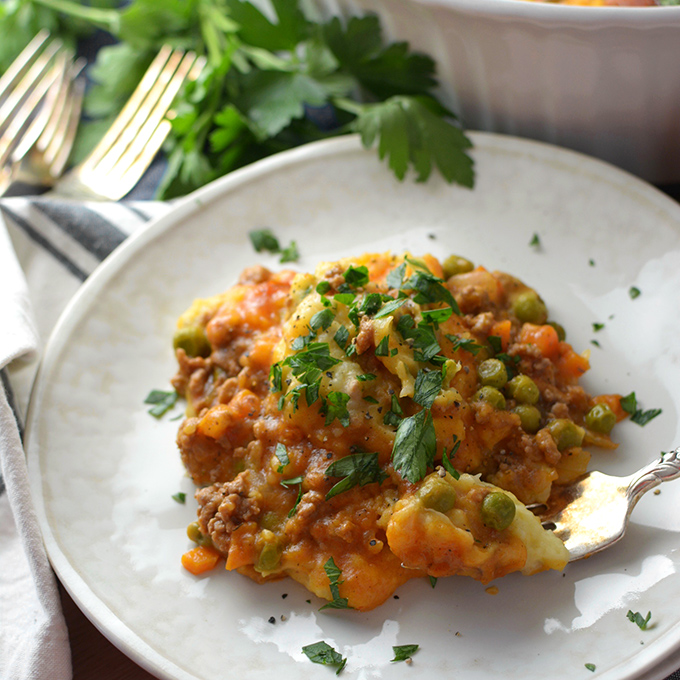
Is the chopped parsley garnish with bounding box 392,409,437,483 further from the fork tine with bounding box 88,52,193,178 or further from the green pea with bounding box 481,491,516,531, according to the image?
the fork tine with bounding box 88,52,193,178

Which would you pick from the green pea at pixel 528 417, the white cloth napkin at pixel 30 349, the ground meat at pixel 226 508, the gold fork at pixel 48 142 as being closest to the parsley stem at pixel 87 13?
the gold fork at pixel 48 142

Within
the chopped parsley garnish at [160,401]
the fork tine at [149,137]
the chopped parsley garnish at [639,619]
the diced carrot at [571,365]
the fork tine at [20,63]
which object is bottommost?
the chopped parsley garnish at [639,619]

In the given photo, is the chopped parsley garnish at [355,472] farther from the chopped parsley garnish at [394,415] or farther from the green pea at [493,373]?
the green pea at [493,373]

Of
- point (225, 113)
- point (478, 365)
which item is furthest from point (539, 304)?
point (225, 113)

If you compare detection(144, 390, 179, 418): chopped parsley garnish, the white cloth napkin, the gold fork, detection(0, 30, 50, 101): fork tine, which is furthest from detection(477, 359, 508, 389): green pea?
detection(0, 30, 50, 101): fork tine

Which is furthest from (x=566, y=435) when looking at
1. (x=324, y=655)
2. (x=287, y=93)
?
(x=287, y=93)

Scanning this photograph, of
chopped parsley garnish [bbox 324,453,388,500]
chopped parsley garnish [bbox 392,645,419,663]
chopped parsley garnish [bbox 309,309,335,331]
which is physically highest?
chopped parsley garnish [bbox 309,309,335,331]

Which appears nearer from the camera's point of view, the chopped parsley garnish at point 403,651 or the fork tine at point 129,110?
the chopped parsley garnish at point 403,651
